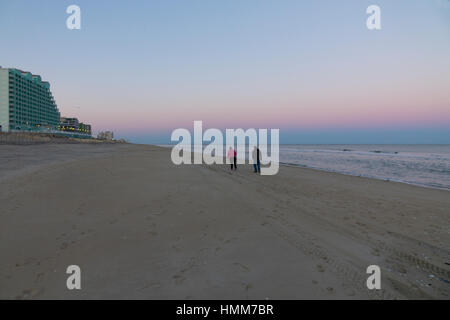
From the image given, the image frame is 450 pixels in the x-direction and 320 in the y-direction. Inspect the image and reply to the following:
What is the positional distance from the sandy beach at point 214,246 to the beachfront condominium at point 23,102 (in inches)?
4870

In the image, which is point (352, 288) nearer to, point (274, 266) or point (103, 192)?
point (274, 266)

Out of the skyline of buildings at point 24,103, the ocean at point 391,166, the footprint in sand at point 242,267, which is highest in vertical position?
the skyline of buildings at point 24,103

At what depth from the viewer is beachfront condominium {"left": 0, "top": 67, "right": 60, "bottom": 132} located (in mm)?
108938

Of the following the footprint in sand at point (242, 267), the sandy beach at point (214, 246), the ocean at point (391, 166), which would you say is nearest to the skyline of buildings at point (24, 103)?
the ocean at point (391, 166)

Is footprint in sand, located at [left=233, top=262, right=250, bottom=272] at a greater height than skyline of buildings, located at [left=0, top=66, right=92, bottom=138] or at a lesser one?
lesser

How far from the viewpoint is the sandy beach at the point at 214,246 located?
3432 mm

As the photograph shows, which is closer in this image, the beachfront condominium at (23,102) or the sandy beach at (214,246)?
the sandy beach at (214,246)

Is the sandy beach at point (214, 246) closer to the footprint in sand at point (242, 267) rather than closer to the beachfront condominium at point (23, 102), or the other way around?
the footprint in sand at point (242, 267)

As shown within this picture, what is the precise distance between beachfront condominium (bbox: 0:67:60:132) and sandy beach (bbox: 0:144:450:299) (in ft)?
406

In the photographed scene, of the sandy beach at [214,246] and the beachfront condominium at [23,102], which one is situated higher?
the beachfront condominium at [23,102]

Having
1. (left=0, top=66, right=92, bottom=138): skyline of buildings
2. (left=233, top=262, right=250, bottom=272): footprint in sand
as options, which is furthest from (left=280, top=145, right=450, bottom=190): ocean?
(left=0, top=66, right=92, bottom=138): skyline of buildings

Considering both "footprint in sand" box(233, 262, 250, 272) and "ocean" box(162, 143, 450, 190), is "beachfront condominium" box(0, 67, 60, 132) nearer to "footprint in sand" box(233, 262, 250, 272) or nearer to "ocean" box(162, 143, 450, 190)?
"ocean" box(162, 143, 450, 190)

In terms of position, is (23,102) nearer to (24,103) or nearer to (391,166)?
(24,103)
